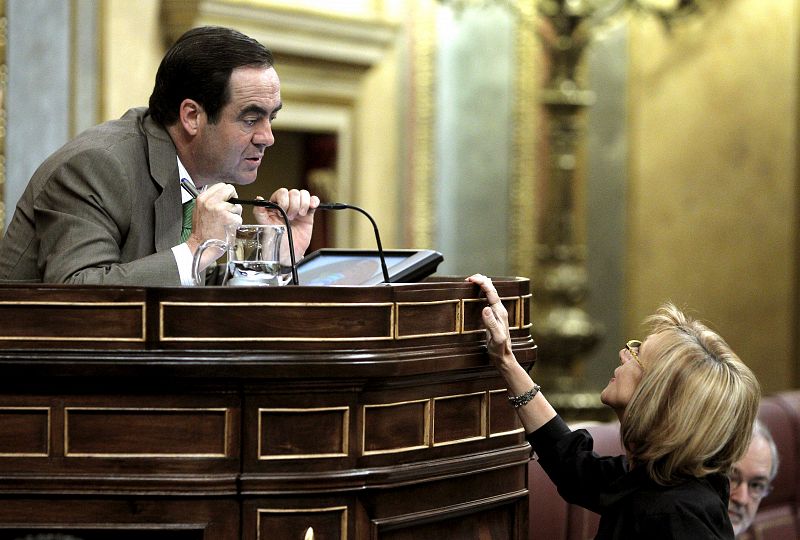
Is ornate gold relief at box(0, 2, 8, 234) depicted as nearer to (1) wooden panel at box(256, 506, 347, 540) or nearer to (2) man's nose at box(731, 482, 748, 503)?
(2) man's nose at box(731, 482, 748, 503)

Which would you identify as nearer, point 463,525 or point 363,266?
point 463,525

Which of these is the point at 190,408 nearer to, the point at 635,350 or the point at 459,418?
the point at 459,418

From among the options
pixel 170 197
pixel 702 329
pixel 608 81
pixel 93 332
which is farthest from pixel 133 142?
pixel 608 81

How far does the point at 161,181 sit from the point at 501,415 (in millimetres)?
735

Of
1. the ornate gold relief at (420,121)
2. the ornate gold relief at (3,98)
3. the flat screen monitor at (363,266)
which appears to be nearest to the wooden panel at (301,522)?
the flat screen monitor at (363,266)

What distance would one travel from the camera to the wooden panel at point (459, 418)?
2072 mm

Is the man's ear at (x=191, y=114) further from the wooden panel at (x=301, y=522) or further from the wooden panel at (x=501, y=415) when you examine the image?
the wooden panel at (x=301, y=522)

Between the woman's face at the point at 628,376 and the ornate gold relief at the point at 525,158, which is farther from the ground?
the ornate gold relief at the point at 525,158

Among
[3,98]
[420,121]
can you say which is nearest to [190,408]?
[3,98]

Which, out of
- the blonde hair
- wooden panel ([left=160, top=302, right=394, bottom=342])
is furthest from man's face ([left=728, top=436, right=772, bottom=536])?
wooden panel ([left=160, top=302, right=394, bottom=342])

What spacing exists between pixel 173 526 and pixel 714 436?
875mm

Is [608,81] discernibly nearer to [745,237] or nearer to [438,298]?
[745,237]

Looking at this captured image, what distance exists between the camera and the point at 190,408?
1.89m

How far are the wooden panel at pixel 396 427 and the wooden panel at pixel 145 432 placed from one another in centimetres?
21
